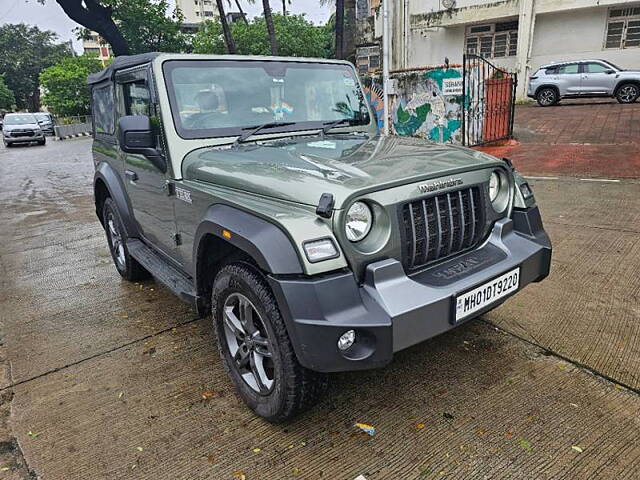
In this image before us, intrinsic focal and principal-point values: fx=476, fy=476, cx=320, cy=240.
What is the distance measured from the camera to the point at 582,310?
3529 mm

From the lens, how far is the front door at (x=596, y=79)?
1652 cm

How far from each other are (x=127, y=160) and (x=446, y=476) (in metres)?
3.24

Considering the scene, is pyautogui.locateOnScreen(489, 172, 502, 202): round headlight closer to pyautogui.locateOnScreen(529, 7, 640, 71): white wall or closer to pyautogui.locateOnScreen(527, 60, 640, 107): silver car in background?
pyautogui.locateOnScreen(527, 60, 640, 107): silver car in background

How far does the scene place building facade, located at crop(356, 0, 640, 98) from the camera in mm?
19672

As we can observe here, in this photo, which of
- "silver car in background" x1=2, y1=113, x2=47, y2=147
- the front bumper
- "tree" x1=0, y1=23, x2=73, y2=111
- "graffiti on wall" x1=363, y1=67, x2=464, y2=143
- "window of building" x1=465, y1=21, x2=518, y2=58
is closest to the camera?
the front bumper

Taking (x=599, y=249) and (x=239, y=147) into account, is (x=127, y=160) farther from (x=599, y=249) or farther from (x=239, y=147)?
(x=599, y=249)

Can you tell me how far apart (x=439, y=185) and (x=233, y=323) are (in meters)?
1.31

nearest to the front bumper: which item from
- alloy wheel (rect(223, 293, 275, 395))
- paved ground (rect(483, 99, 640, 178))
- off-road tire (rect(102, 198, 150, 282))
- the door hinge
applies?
alloy wheel (rect(223, 293, 275, 395))

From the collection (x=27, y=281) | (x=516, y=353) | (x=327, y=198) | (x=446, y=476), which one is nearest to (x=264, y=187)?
(x=327, y=198)

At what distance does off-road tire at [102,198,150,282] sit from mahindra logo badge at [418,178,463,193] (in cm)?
290

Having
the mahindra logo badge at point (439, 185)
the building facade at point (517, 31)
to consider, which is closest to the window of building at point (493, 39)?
the building facade at point (517, 31)

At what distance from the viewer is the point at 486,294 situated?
2.39 m

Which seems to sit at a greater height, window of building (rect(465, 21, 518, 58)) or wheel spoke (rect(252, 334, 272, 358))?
window of building (rect(465, 21, 518, 58))

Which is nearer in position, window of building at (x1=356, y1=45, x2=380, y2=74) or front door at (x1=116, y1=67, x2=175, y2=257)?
front door at (x1=116, y1=67, x2=175, y2=257)
